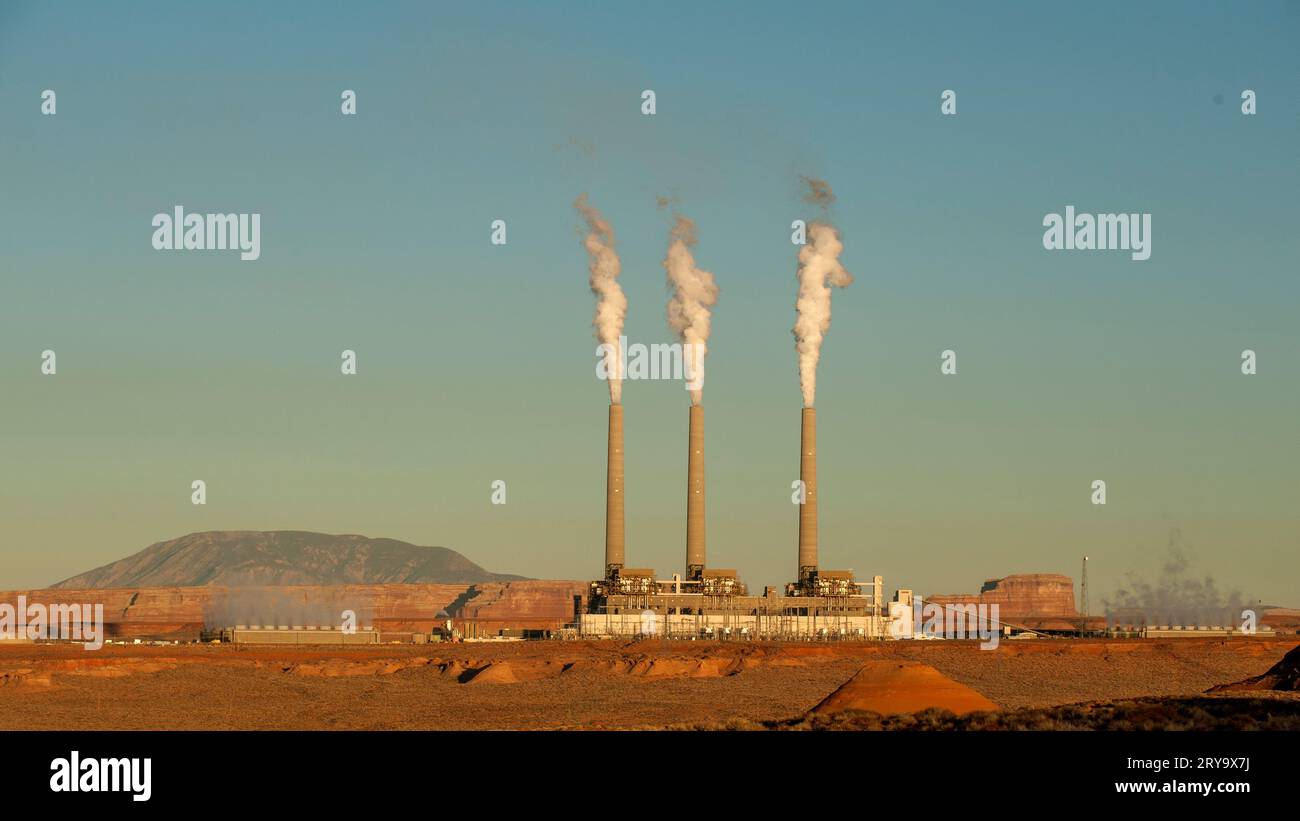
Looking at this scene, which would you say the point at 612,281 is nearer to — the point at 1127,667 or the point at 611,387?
the point at 611,387

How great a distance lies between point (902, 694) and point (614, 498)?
4049 inches

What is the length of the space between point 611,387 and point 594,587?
24617 millimetres

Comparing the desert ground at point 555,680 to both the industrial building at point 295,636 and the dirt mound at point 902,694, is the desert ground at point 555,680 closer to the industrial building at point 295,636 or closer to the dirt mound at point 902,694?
the dirt mound at point 902,694

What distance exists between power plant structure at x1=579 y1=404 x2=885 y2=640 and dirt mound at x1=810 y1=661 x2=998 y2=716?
319 ft

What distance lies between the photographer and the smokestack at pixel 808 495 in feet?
491

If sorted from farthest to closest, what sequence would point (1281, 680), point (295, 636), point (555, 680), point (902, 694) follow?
point (295, 636), point (555, 680), point (1281, 680), point (902, 694)

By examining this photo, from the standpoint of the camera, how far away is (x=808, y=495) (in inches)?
6009

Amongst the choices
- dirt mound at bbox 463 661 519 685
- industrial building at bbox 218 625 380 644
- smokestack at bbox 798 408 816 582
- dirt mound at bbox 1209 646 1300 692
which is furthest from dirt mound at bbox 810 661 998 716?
industrial building at bbox 218 625 380 644

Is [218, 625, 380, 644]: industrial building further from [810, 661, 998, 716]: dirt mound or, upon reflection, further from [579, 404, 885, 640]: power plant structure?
[810, 661, 998, 716]: dirt mound

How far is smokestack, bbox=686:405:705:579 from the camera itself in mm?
155000

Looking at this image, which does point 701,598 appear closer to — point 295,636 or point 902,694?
point 295,636

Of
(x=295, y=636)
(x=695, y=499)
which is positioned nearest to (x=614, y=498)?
(x=695, y=499)
